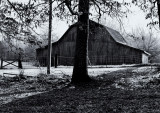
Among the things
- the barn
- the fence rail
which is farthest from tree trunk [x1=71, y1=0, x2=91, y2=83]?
the fence rail

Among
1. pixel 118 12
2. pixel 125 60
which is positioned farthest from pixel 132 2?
pixel 125 60

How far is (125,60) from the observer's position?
110 feet

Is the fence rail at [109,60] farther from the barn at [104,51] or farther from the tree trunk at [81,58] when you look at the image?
the tree trunk at [81,58]

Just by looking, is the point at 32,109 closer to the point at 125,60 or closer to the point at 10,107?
the point at 10,107

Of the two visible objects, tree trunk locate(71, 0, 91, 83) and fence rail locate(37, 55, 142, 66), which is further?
fence rail locate(37, 55, 142, 66)

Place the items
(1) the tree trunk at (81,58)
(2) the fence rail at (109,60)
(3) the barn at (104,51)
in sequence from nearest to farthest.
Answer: (1) the tree trunk at (81,58) → (2) the fence rail at (109,60) → (3) the barn at (104,51)

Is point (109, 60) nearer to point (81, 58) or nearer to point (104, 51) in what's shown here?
point (104, 51)

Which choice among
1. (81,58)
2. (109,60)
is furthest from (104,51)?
(81,58)

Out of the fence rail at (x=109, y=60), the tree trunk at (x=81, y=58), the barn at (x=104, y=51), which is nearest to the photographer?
the tree trunk at (x=81, y=58)

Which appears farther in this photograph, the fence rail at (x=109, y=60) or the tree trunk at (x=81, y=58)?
the fence rail at (x=109, y=60)

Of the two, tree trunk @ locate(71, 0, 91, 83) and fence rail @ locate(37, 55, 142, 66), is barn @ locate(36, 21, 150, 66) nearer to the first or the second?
fence rail @ locate(37, 55, 142, 66)

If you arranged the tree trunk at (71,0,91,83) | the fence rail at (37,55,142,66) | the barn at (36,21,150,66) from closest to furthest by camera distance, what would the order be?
the tree trunk at (71,0,91,83) < the fence rail at (37,55,142,66) < the barn at (36,21,150,66)

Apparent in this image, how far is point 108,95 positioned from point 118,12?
4.51m

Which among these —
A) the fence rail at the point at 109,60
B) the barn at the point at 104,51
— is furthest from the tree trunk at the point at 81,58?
the fence rail at the point at 109,60
